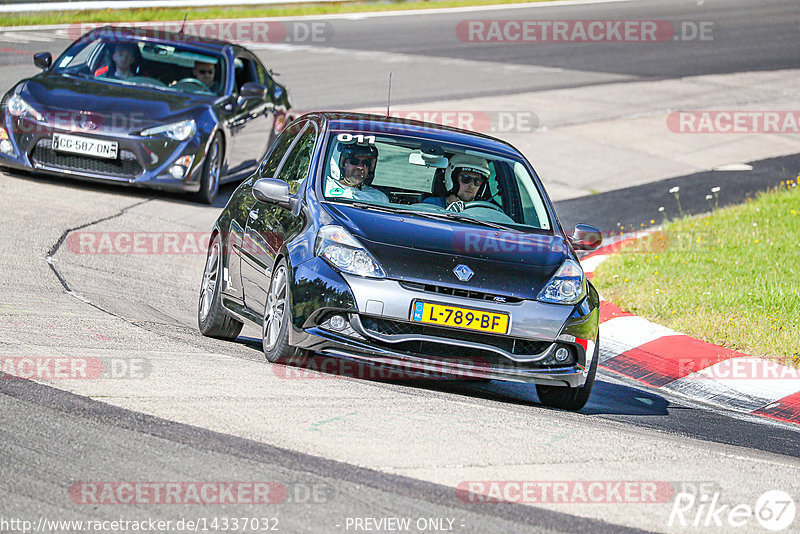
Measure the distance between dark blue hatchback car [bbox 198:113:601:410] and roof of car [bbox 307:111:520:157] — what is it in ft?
0.05

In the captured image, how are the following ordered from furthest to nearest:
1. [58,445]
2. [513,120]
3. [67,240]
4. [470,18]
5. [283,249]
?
1. [470,18]
2. [513,120]
3. [67,240]
4. [283,249]
5. [58,445]

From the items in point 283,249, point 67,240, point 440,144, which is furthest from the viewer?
point 67,240

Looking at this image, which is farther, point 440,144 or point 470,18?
point 470,18

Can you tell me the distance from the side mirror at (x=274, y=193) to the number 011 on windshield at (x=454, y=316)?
125 centimetres

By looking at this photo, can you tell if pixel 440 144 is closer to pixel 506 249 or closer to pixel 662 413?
pixel 506 249

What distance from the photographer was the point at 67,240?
1034 centimetres

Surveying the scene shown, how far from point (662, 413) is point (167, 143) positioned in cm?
646

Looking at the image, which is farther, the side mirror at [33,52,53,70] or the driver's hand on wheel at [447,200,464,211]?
the side mirror at [33,52,53,70]

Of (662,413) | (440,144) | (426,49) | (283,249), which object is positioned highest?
(426,49)

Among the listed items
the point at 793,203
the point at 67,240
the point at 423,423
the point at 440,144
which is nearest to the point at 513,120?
the point at 793,203

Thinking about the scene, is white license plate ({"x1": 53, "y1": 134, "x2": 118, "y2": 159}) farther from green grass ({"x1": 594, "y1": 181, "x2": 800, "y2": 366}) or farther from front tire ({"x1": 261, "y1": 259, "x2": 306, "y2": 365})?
front tire ({"x1": 261, "y1": 259, "x2": 306, "y2": 365})

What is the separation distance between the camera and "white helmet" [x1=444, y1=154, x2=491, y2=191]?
309 inches

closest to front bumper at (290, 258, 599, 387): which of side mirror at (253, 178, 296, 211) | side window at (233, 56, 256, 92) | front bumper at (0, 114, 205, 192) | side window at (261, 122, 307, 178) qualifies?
side mirror at (253, 178, 296, 211)

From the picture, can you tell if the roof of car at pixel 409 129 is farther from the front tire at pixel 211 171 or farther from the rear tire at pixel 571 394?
the front tire at pixel 211 171
